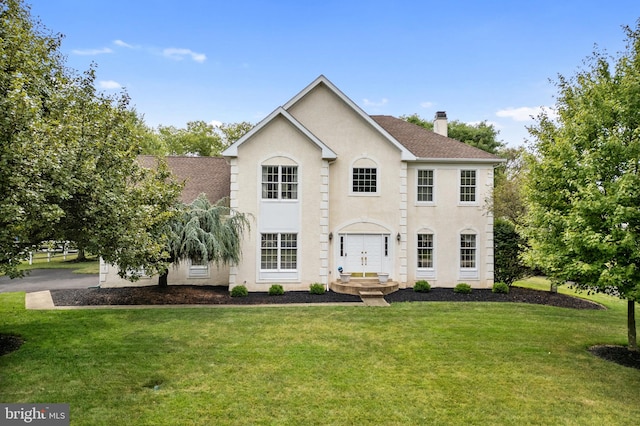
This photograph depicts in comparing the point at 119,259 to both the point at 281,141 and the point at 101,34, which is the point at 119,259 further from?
the point at 101,34

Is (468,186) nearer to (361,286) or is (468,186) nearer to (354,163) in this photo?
(354,163)

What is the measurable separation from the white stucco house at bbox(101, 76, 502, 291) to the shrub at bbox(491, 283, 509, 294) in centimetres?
109

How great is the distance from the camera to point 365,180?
17.3 m

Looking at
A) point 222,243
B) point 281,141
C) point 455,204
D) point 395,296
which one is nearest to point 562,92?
point 455,204

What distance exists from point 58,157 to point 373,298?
1214 cm

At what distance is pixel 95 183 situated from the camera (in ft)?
25.8

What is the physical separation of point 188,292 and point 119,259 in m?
6.34

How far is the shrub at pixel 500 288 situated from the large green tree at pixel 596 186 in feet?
23.9

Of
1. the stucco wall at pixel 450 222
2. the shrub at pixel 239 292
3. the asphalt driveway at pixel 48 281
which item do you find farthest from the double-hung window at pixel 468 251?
the asphalt driveway at pixel 48 281

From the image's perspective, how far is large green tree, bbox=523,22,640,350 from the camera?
24.0 ft

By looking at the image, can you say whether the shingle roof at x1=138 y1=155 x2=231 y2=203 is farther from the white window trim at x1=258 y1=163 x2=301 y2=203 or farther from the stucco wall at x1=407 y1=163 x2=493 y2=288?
the stucco wall at x1=407 y1=163 x2=493 y2=288

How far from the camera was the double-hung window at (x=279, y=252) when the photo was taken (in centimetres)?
1627

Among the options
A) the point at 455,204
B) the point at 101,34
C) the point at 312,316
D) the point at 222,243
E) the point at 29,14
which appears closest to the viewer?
the point at 29,14

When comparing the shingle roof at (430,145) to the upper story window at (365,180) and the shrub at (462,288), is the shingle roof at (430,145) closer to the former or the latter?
the upper story window at (365,180)
